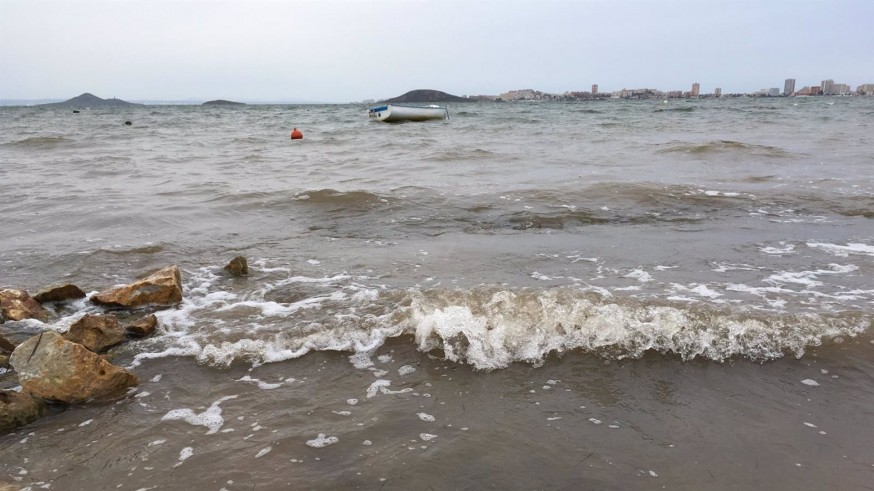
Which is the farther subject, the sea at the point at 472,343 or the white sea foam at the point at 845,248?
the white sea foam at the point at 845,248

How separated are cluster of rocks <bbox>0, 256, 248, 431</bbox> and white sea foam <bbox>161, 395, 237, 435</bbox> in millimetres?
465

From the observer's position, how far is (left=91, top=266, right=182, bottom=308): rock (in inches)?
182

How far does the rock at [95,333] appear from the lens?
3.86 meters

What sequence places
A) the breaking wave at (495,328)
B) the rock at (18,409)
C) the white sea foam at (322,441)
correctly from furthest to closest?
the breaking wave at (495,328) < the rock at (18,409) < the white sea foam at (322,441)

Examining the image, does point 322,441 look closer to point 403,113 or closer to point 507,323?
point 507,323

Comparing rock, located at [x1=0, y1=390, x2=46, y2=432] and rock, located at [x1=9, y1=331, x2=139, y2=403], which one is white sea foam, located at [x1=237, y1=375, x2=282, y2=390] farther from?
rock, located at [x1=0, y1=390, x2=46, y2=432]

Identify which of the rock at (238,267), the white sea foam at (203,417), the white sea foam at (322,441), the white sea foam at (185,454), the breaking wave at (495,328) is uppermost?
the rock at (238,267)

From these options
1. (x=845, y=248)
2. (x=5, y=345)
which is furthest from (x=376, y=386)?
(x=845, y=248)

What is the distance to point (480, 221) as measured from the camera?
7.80 meters

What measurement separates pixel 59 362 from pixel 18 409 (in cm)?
30

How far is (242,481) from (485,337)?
1.90 meters

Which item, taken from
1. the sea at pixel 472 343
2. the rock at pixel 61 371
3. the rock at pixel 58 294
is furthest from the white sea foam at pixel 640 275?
the rock at pixel 58 294

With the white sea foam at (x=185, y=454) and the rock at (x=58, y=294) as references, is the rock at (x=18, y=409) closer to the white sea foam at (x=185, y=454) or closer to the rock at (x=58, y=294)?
the white sea foam at (x=185, y=454)

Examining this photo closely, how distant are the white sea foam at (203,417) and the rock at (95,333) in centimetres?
112
